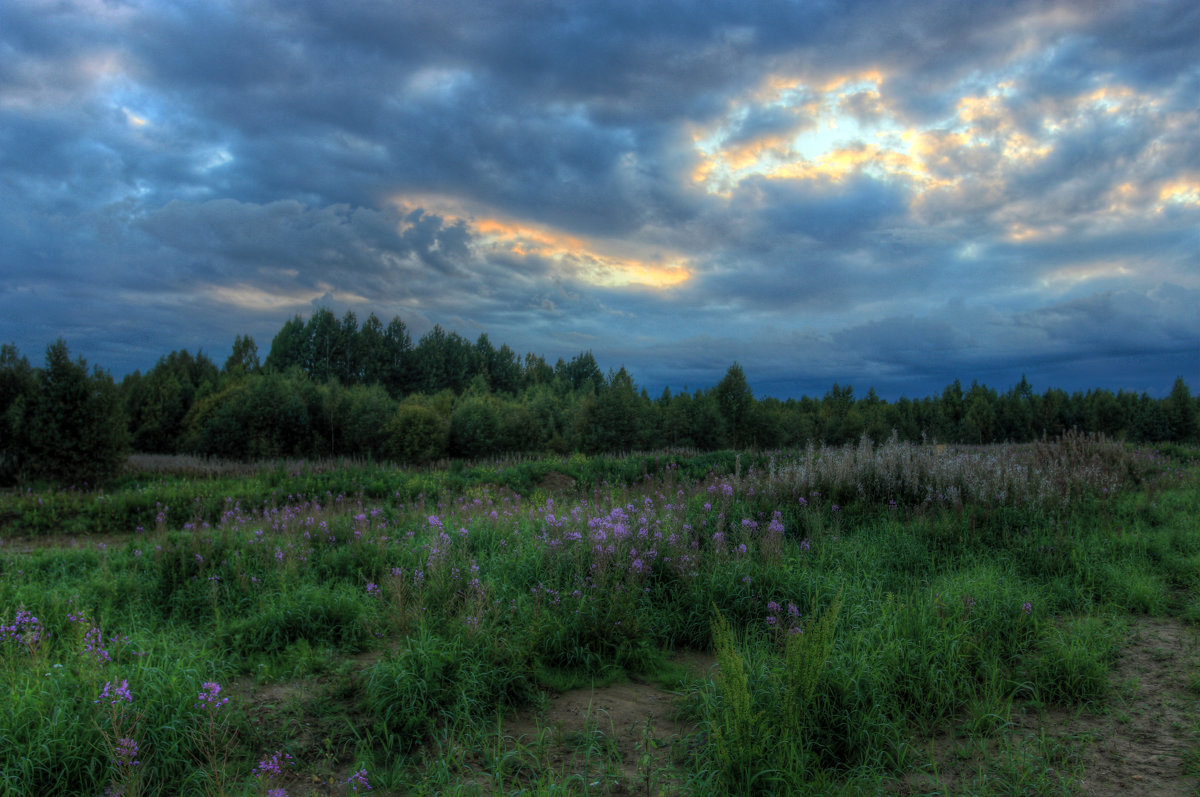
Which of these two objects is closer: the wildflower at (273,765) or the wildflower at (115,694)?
the wildflower at (273,765)

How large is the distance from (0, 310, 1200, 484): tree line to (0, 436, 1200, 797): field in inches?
126

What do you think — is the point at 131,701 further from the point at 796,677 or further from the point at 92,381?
the point at 92,381

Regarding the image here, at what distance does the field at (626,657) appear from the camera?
2820 millimetres

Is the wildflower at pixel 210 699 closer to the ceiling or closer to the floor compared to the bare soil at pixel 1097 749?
closer to the ceiling

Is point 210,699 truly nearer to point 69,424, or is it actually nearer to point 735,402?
point 69,424

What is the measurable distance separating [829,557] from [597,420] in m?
23.0

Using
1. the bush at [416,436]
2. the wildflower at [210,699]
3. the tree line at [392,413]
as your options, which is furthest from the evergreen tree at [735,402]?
the wildflower at [210,699]

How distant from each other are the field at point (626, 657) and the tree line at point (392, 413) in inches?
126

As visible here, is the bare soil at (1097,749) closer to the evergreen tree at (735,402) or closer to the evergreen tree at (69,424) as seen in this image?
the evergreen tree at (69,424)

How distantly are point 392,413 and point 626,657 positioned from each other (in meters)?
30.4

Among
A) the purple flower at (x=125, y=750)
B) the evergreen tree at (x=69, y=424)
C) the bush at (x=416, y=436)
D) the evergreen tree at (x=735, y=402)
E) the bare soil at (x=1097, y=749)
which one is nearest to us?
the purple flower at (x=125, y=750)

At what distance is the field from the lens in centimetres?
282

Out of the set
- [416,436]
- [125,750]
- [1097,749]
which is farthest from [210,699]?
[416,436]

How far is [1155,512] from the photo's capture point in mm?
7828
